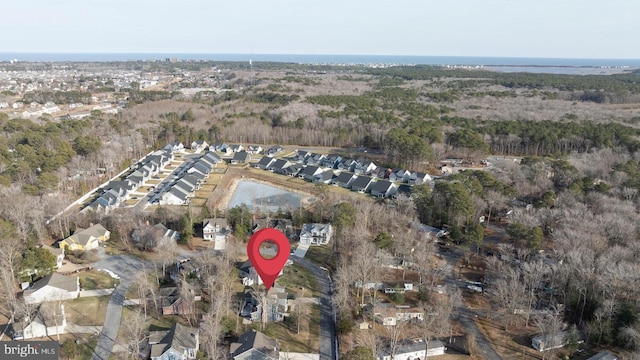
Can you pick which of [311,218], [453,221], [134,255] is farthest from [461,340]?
[134,255]

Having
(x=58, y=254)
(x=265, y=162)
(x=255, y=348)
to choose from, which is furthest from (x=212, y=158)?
(x=255, y=348)

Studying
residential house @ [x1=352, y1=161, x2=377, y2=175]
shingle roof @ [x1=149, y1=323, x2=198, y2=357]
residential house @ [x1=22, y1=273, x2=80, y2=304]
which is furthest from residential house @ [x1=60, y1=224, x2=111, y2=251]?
residential house @ [x1=352, y1=161, x2=377, y2=175]

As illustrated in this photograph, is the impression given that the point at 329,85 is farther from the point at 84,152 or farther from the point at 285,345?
the point at 285,345

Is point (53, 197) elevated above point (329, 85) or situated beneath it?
situated beneath

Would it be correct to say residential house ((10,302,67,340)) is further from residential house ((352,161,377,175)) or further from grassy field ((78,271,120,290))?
residential house ((352,161,377,175))

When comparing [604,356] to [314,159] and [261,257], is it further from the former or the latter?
[314,159]

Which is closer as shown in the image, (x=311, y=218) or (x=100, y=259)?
(x=100, y=259)
